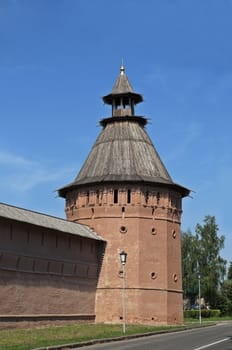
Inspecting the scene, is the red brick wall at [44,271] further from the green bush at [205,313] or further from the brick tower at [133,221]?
the green bush at [205,313]

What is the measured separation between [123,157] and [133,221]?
4028 mm

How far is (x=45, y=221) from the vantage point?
2714cm

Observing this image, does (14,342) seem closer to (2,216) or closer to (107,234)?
(2,216)

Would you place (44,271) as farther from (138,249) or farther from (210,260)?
(210,260)

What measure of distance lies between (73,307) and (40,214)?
4.80 m

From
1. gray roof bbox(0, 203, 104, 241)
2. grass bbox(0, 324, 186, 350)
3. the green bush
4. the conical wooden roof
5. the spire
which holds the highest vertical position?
the spire

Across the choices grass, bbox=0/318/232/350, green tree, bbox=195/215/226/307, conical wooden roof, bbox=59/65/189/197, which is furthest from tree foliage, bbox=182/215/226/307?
grass, bbox=0/318/232/350

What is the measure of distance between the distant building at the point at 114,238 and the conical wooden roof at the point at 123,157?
2.2 inches

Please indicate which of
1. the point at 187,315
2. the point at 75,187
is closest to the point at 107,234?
the point at 75,187

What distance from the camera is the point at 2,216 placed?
22828 millimetres

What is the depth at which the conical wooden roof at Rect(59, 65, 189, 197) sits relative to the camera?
32219 mm

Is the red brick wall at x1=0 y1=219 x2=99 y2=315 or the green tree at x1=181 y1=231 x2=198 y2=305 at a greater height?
the green tree at x1=181 y1=231 x2=198 y2=305

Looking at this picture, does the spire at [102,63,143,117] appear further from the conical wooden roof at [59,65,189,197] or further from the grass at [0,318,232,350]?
the grass at [0,318,232,350]

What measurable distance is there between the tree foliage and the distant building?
24724 millimetres
